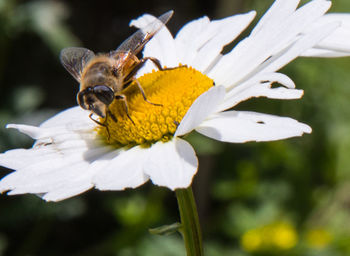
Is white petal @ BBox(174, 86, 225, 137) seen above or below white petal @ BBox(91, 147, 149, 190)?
above

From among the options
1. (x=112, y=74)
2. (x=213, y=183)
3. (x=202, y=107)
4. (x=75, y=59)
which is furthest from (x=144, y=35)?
(x=213, y=183)

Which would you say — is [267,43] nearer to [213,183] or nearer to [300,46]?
[300,46]

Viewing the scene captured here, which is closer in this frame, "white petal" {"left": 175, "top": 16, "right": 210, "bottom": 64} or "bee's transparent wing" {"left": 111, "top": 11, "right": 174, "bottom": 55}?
"bee's transparent wing" {"left": 111, "top": 11, "right": 174, "bottom": 55}

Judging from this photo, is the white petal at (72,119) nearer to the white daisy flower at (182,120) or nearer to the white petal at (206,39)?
the white daisy flower at (182,120)

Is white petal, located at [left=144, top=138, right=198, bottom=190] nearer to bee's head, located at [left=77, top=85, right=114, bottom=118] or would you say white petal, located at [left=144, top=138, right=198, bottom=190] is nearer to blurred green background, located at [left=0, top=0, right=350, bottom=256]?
bee's head, located at [left=77, top=85, right=114, bottom=118]

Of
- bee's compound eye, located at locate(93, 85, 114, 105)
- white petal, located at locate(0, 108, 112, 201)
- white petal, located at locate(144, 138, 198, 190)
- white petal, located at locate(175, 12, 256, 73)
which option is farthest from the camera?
white petal, located at locate(175, 12, 256, 73)

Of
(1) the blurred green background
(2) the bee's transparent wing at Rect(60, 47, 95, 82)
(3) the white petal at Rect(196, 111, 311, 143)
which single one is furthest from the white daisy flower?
(1) the blurred green background
